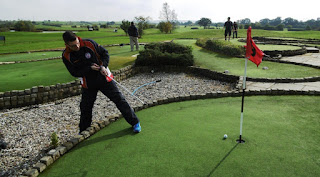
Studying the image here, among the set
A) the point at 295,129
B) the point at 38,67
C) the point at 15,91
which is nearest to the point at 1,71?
the point at 38,67

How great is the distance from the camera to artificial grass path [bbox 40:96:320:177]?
3619 mm

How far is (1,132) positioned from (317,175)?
25.9 ft

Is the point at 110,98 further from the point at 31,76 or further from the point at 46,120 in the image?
the point at 31,76

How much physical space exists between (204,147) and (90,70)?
106 inches

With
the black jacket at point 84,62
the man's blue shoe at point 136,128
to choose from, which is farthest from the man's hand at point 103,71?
the man's blue shoe at point 136,128

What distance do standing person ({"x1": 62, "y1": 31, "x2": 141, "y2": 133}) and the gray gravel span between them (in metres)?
2.08

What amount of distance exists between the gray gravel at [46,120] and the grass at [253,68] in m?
1.58

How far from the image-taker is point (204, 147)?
4180mm

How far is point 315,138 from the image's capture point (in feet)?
14.5

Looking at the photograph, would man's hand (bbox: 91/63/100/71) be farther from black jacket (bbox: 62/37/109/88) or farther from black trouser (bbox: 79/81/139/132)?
black trouser (bbox: 79/81/139/132)

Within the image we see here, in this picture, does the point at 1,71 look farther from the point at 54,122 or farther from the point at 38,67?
the point at 54,122

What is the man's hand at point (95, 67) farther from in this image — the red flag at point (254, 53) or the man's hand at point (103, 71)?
the red flag at point (254, 53)

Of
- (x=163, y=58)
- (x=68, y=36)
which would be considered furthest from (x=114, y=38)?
(x=68, y=36)

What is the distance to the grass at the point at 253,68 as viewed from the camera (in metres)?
10.7
